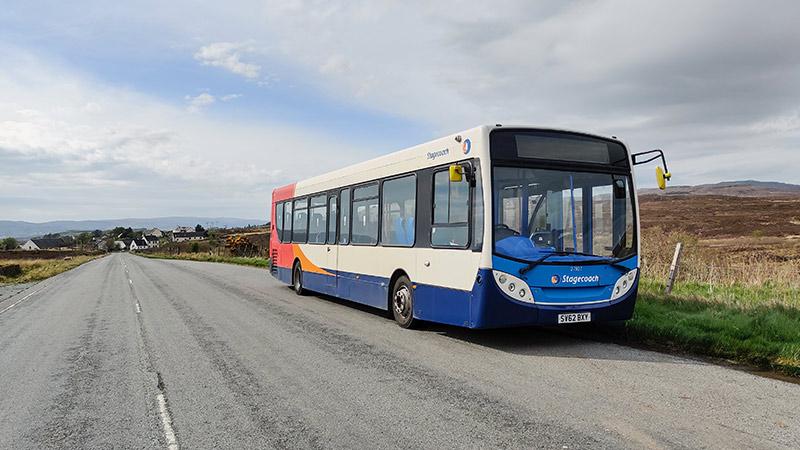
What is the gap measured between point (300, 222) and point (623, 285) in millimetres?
9488

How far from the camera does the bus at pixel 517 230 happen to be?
7648 mm

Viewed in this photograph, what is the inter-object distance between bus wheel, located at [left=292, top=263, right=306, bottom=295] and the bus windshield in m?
8.91

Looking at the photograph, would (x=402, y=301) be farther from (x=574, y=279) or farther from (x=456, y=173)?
(x=574, y=279)

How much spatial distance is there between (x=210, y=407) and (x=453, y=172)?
13.9ft

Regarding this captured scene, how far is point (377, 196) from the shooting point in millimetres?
10969

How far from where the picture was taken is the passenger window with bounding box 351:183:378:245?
10998 mm

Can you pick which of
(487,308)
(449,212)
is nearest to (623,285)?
(487,308)

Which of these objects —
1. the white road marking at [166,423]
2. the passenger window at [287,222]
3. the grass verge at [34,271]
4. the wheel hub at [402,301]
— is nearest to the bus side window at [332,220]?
the wheel hub at [402,301]

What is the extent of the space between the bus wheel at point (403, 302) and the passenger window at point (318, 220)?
3.97m

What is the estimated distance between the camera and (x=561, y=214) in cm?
813

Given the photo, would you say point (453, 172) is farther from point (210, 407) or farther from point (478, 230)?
point (210, 407)

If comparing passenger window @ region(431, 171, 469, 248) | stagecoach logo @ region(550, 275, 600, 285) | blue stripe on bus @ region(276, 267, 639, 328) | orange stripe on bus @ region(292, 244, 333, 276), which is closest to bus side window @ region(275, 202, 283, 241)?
orange stripe on bus @ region(292, 244, 333, 276)

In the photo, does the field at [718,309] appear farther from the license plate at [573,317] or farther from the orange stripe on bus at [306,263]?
the orange stripe on bus at [306,263]

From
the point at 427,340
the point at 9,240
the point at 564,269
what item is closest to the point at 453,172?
the point at 564,269
